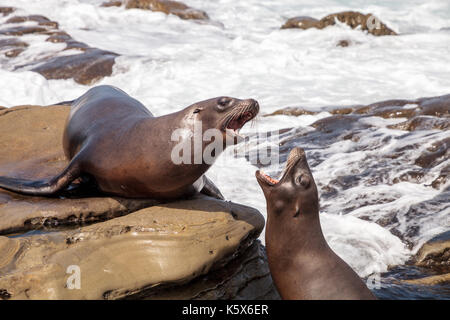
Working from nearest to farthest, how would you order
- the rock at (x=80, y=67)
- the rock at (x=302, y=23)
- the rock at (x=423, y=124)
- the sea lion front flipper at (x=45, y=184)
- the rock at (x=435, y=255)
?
the sea lion front flipper at (x=45, y=184) → the rock at (x=435, y=255) → the rock at (x=423, y=124) → the rock at (x=80, y=67) → the rock at (x=302, y=23)

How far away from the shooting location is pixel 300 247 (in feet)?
14.3

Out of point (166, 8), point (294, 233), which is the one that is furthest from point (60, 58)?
point (294, 233)

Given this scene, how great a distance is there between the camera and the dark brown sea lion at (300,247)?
415 cm

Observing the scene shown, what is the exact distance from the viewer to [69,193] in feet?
16.8

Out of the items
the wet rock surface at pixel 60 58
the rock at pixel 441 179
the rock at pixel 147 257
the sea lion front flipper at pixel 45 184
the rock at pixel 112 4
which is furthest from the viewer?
the rock at pixel 112 4

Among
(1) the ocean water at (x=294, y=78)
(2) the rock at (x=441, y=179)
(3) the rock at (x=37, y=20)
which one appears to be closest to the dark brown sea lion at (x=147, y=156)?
(1) the ocean water at (x=294, y=78)

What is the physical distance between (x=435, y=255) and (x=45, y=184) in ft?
12.8

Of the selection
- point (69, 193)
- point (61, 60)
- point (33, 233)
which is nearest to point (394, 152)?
point (69, 193)

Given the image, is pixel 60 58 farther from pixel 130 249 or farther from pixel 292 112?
pixel 130 249

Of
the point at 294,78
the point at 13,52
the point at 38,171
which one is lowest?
the point at 294,78

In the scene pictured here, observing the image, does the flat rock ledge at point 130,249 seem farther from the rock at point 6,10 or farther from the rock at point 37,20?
the rock at point 6,10

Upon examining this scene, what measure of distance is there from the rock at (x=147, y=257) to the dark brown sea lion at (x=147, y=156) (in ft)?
0.89
